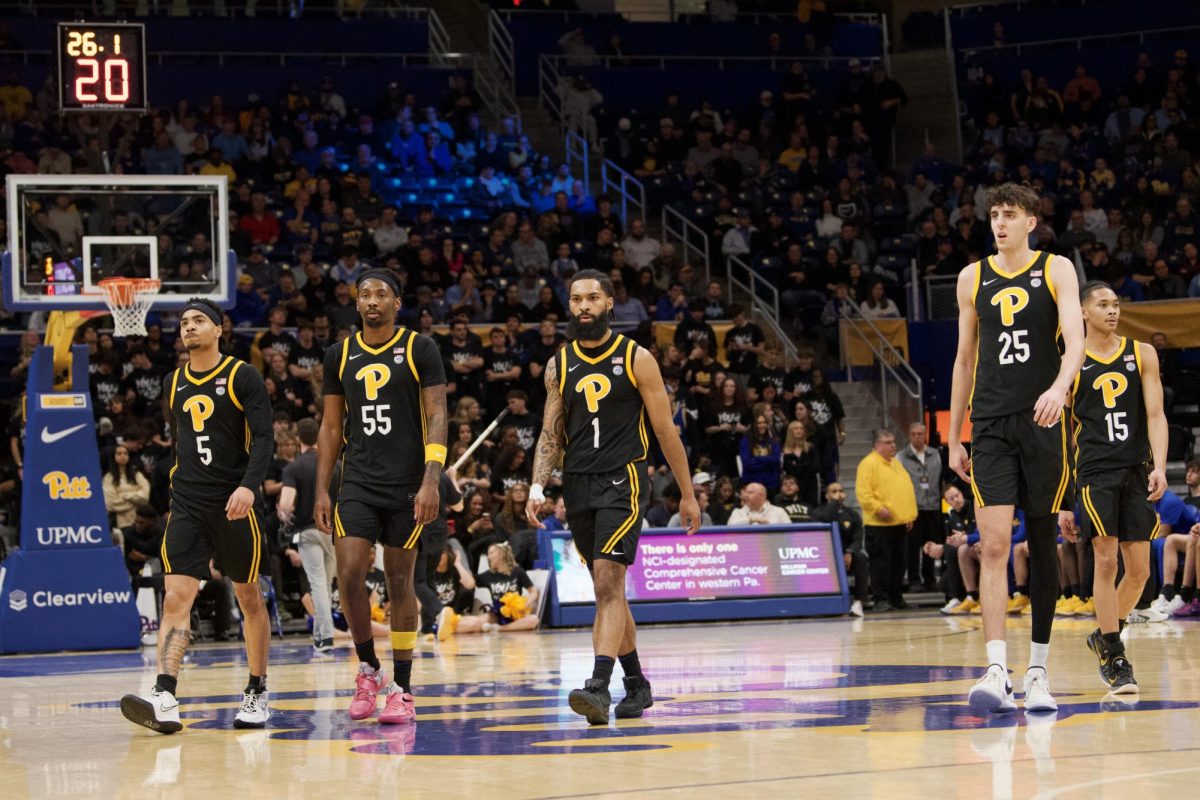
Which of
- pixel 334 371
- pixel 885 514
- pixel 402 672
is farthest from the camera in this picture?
pixel 885 514

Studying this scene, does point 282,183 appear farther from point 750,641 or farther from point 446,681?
point 446,681

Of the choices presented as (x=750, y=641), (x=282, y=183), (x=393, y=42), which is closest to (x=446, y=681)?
(x=750, y=641)

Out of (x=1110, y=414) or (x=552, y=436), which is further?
(x=1110, y=414)

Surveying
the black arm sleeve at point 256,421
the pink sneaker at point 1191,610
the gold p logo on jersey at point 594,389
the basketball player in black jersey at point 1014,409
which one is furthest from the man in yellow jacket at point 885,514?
the black arm sleeve at point 256,421

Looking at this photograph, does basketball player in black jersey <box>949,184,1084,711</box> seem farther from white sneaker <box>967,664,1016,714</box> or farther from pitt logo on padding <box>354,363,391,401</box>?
pitt logo on padding <box>354,363,391,401</box>

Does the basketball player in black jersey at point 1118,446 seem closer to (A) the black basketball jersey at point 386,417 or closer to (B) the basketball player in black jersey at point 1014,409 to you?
(B) the basketball player in black jersey at point 1014,409

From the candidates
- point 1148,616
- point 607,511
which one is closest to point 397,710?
point 607,511

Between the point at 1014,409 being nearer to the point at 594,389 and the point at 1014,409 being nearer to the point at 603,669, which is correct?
the point at 594,389

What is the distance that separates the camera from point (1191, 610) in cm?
1684

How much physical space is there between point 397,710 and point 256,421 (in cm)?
173

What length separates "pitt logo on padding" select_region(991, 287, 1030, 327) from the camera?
8.27 meters

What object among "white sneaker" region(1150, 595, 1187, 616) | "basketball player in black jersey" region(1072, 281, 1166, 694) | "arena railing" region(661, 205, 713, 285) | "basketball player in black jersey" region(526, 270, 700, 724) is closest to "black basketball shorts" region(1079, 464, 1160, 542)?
"basketball player in black jersey" region(1072, 281, 1166, 694)

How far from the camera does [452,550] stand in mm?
17500

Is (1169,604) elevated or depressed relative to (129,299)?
depressed
